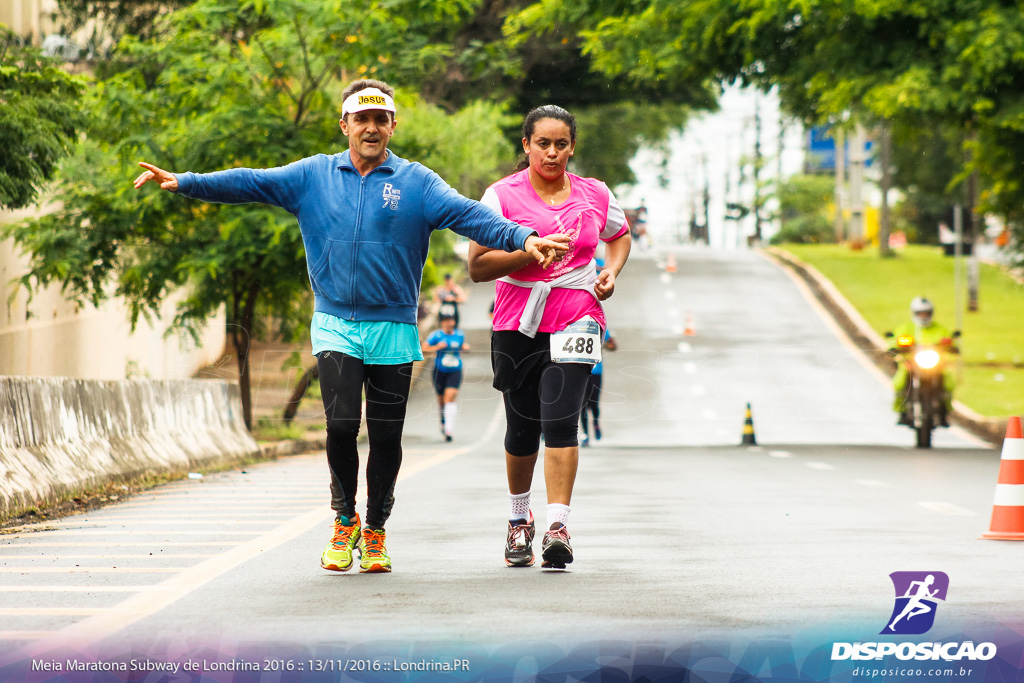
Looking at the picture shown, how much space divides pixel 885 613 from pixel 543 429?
1.93m

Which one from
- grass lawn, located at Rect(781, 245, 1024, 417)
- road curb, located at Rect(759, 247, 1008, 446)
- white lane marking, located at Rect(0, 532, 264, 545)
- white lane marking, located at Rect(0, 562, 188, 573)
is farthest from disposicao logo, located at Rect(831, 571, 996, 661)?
grass lawn, located at Rect(781, 245, 1024, 417)

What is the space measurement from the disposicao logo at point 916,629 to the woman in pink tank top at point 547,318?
1.60 meters

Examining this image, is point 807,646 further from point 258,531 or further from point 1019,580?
point 258,531

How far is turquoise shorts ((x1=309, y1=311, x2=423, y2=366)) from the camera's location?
6.66 meters

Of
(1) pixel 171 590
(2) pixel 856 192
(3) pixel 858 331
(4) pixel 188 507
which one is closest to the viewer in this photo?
(1) pixel 171 590

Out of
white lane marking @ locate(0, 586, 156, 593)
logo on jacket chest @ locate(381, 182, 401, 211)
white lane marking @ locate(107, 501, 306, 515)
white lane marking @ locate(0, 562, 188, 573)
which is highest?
logo on jacket chest @ locate(381, 182, 401, 211)

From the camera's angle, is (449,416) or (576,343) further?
(449,416)

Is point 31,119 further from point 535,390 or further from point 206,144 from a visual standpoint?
point 206,144

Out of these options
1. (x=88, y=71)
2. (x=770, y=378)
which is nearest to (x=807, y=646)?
(x=88, y=71)

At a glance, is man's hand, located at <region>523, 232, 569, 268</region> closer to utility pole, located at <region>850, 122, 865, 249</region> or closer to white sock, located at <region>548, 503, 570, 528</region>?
white sock, located at <region>548, 503, 570, 528</region>

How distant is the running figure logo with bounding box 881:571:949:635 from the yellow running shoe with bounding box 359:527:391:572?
7.14 ft

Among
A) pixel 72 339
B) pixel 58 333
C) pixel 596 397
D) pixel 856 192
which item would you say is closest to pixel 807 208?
pixel 856 192

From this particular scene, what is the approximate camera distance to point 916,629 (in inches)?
201

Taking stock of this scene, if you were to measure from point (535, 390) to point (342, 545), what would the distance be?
43.9 inches
